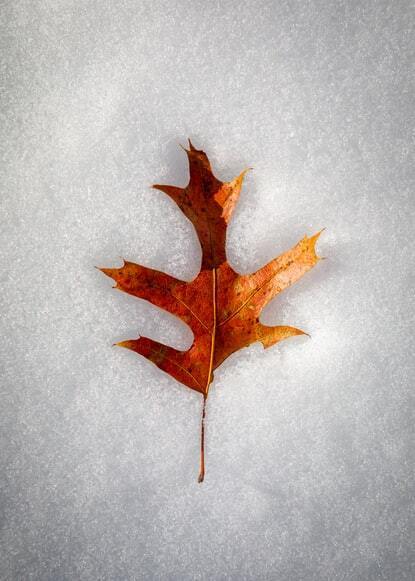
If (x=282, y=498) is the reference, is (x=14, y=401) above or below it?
below

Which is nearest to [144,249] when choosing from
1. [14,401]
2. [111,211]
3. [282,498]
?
[111,211]

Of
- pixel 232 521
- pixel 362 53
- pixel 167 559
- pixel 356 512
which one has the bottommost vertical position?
pixel 167 559

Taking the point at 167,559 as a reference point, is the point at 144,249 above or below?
above

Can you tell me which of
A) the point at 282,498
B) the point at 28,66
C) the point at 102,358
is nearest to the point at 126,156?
the point at 28,66

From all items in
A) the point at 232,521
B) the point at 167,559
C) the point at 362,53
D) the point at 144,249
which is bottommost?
the point at 167,559

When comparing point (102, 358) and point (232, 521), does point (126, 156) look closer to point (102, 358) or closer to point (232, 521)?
point (102, 358)

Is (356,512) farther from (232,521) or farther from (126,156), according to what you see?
(126,156)
